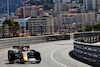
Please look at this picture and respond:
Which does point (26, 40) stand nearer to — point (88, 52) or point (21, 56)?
point (88, 52)

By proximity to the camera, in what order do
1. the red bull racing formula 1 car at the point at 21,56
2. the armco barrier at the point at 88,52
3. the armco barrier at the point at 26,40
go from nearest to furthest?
the red bull racing formula 1 car at the point at 21,56 → the armco barrier at the point at 88,52 → the armco barrier at the point at 26,40

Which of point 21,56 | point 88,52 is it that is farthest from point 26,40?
point 21,56

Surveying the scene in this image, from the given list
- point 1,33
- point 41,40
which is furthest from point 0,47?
point 41,40

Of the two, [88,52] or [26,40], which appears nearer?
[88,52]

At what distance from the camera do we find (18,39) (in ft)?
100

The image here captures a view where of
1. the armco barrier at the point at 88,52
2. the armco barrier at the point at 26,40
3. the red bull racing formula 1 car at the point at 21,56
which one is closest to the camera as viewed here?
the red bull racing formula 1 car at the point at 21,56

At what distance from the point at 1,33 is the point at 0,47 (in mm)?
6604

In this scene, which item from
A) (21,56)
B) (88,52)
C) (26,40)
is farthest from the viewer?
(26,40)

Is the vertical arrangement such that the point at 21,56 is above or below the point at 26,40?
below

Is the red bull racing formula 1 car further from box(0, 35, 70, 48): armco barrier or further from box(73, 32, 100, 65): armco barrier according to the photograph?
box(0, 35, 70, 48): armco barrier

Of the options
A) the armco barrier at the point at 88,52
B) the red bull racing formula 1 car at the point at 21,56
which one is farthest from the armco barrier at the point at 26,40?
the red bull racing formula 1 car at the point at 21,56

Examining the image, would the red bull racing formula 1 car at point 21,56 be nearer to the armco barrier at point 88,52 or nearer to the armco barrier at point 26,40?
the armco barrier at point 88,52

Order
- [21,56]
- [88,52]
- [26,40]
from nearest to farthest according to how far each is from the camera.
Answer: [21,56] → [88,52] → [26,40]

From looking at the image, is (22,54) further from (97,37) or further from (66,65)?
(97,37)
